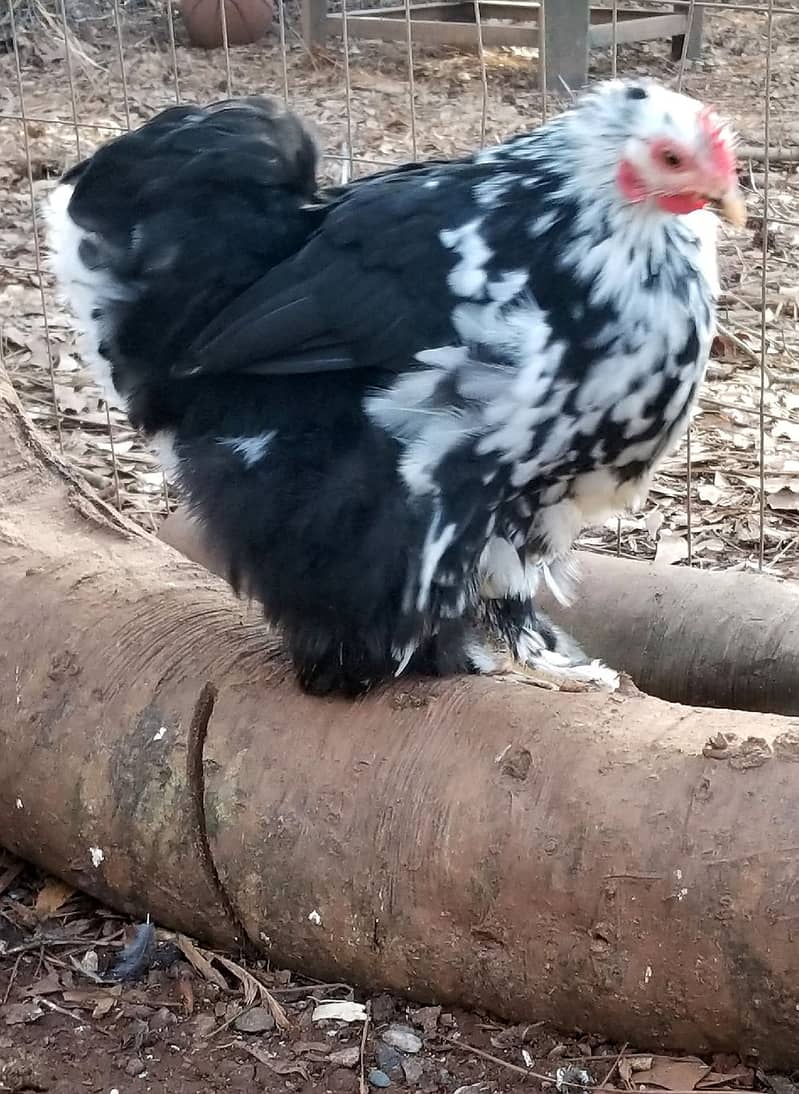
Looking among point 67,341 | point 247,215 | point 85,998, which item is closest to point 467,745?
point 85,998

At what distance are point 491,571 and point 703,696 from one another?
54cm

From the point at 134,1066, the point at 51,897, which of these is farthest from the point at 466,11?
the point at 134,1066

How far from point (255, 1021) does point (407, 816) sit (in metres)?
0.35

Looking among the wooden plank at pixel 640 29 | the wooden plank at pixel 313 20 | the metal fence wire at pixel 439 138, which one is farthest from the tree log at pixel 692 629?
the wooden plank at pixel 313 20

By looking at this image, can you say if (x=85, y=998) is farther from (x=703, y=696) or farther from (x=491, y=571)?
(x=703, y=696)

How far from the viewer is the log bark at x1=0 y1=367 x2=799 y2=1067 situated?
1.48 meters

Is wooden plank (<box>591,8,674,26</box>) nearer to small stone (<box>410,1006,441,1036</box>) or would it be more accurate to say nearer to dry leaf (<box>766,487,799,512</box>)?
dry leaf (<box>766,487,799,512</box>)

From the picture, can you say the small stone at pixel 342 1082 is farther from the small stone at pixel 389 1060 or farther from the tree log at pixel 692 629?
the tree log at pixel 692 629

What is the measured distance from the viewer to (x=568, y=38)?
531cm

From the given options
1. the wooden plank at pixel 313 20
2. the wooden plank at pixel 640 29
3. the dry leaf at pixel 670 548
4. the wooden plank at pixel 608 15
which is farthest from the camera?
the wooden plank at pixel 608 15

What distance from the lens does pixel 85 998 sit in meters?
1.78

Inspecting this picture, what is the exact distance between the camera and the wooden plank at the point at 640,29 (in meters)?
5.65

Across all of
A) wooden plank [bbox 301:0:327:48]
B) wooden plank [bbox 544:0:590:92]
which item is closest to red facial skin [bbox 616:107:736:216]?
wooden plank [bbox 544:0:590:92]

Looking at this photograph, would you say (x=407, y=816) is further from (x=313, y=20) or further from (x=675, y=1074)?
(x=313, y=20)
